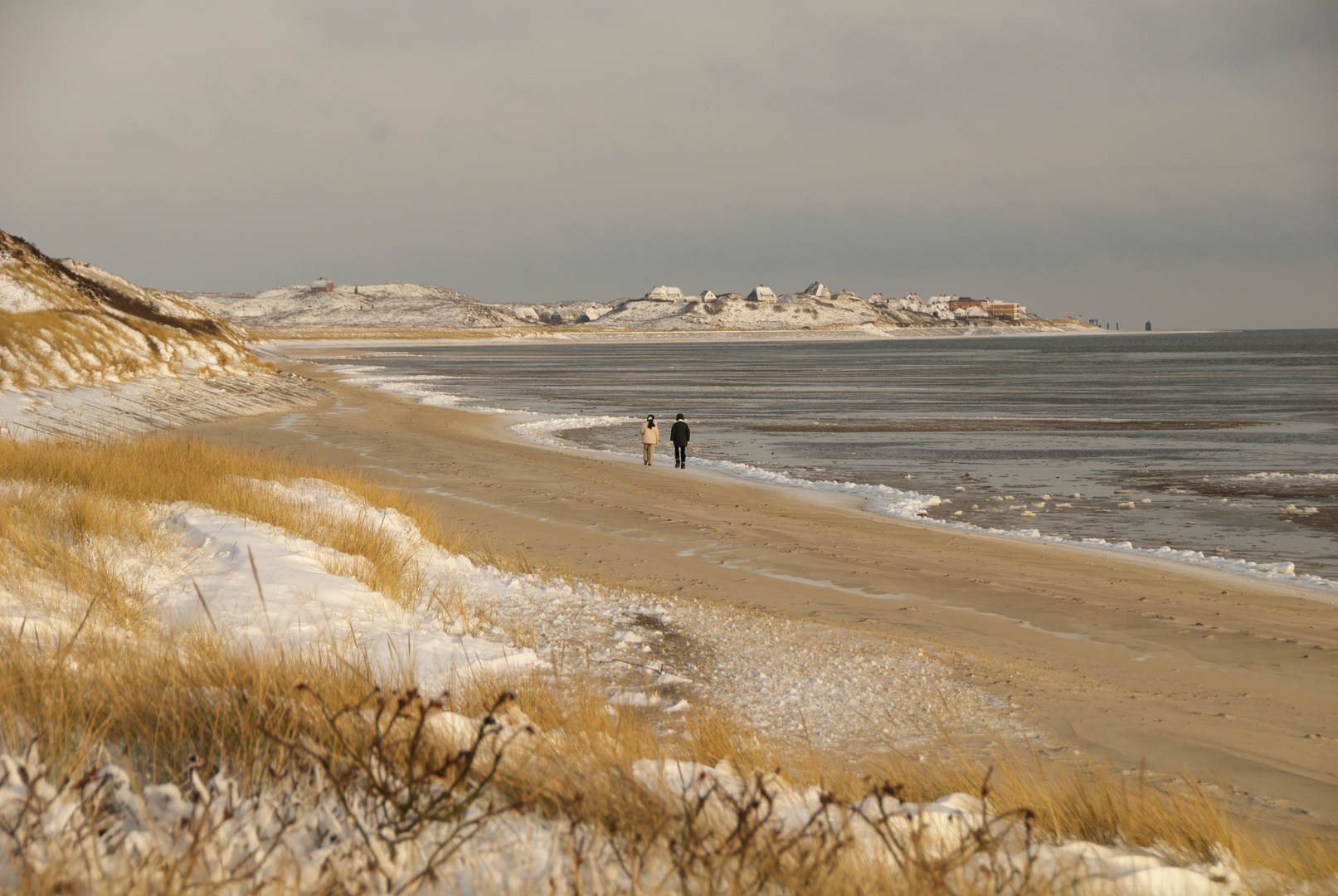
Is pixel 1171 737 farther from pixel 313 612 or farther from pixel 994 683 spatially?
pixel 313 612

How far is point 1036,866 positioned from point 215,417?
28.0m

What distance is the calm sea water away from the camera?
551 inches

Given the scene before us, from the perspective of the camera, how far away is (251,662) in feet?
11.9

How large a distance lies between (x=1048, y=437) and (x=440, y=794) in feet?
83.4

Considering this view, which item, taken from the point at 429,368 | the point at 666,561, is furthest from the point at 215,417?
the point at 429,368

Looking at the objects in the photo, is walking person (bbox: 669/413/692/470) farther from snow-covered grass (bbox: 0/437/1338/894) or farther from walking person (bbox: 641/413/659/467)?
snow-covered grass (bbox: 0/437/1338/894)

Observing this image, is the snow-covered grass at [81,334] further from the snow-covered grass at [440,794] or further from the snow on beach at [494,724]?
the snow-covered grass at [440,794]

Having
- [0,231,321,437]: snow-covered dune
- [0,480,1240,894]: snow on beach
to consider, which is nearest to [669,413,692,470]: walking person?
[0,480,1240,894]: snow on beach

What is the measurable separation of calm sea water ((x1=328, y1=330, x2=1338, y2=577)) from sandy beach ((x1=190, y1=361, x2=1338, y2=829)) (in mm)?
2495

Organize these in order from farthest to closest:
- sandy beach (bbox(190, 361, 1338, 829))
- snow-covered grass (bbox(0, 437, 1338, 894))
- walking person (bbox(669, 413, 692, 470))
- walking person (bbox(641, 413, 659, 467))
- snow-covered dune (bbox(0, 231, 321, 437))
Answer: snow-covered dune (bbox(0, 231, 321, 437)), walking person (bbox(641, 413, 659, 467)), walking person (bbox(669, 413, 692, 470)), sandy beach (bbox(190, 361, 1338, 829)), snow-covered grass (bbox(0, 437, 1338, 894))

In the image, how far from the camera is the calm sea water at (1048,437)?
551 inches

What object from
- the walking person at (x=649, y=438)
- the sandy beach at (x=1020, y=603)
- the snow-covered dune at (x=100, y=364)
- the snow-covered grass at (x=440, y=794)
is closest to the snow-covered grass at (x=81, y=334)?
the snow-covered dune at (x=100, y=364)

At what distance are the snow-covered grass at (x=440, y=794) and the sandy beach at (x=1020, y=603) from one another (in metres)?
1.16

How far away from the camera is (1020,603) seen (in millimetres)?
8922
